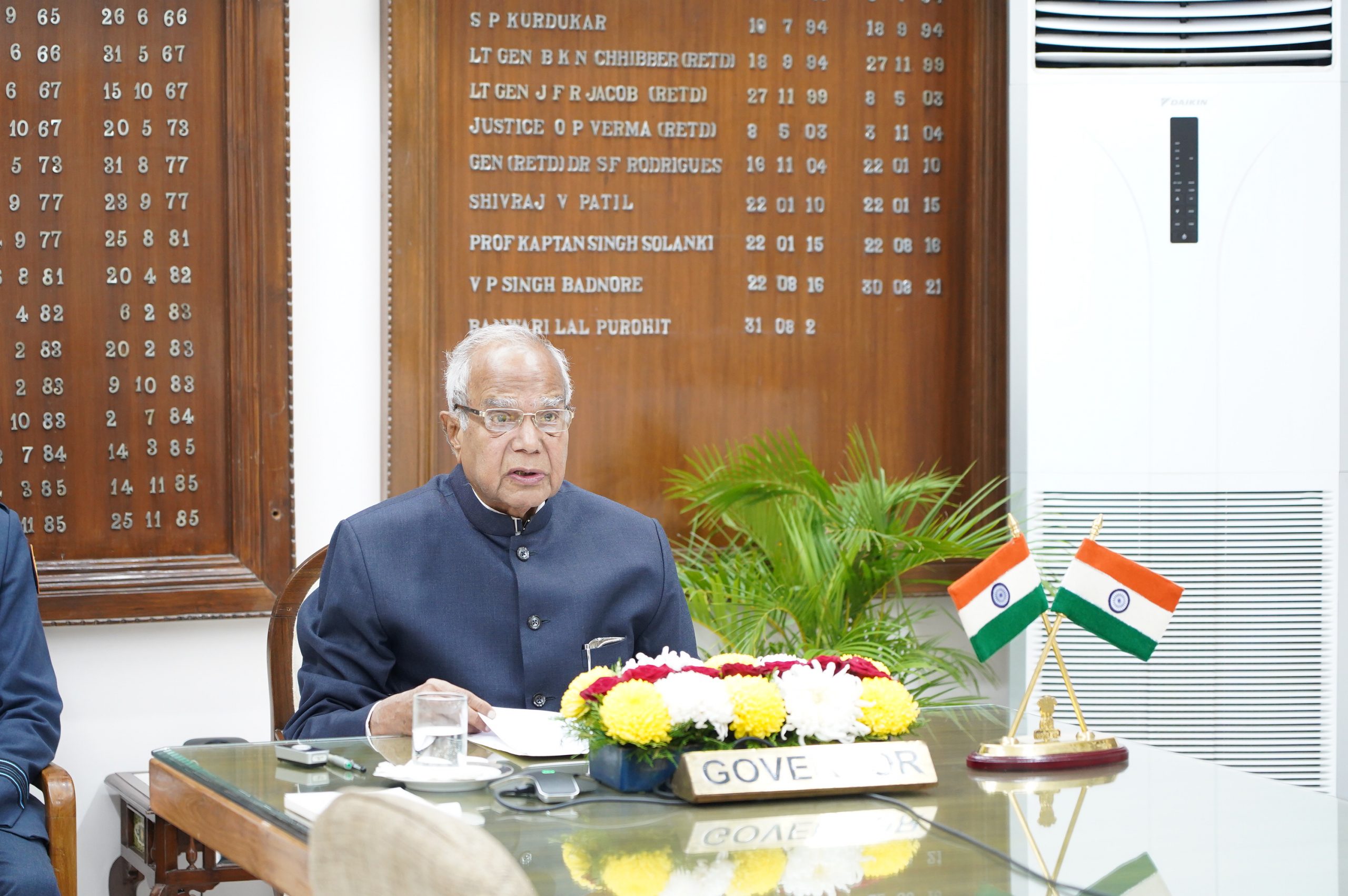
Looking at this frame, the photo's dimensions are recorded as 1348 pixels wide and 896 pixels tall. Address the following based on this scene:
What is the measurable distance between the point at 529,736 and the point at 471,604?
0.55m

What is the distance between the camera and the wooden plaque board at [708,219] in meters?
3.81

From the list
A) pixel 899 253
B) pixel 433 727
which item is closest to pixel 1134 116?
pixel 899 253

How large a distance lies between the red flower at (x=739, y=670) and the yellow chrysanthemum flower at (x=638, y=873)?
1.19 ft

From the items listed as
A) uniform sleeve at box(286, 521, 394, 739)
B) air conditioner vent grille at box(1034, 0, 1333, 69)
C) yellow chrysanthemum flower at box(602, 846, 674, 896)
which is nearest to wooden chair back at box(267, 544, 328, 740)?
uniform sleeve at box(286, 521, 394, 739)

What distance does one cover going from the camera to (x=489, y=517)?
257 cm

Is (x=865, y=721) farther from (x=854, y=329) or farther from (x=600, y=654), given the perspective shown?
(x=854, y=329)

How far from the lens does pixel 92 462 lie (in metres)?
3.61

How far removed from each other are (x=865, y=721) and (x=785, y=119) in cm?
255

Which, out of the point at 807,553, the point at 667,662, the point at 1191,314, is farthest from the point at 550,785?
the point at 1191,314

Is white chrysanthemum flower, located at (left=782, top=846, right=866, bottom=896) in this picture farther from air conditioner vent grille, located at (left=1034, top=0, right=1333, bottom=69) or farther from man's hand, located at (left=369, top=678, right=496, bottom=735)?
air conditioner vent grille, located at (left=1034, top=0, right=1333, bottom=69)

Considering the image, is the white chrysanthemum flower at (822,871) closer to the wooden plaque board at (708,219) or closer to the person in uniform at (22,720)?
the person in uniform at (22,720)

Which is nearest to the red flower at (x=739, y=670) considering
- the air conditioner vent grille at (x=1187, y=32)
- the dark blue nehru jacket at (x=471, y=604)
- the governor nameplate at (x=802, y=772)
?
the governor nameplate at (x=802, y=772)

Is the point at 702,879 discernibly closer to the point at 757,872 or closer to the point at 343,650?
the point at 757,872

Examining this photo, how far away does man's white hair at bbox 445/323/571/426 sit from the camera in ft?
8.48
